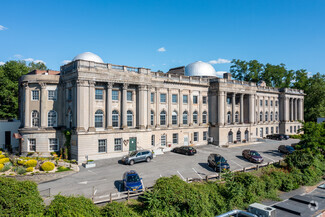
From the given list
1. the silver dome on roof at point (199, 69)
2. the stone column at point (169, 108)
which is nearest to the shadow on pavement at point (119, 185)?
the stone column at point (169, 108)

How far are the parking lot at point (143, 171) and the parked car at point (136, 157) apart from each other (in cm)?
62

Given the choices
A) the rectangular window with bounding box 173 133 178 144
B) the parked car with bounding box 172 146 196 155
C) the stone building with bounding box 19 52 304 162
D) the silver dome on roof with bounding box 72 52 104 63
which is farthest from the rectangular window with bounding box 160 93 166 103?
the silver dome on roof with bounding box 72 52 104 63

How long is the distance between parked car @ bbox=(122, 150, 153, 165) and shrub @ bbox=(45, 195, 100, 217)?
18450mm

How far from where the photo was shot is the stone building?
33.3 metres

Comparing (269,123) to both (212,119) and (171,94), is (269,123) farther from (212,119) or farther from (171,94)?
(171,94)

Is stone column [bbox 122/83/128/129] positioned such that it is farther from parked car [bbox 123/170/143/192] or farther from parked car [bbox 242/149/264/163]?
parked car [bbox 242/149/264/163]

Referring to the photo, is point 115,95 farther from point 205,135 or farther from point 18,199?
point 18,199

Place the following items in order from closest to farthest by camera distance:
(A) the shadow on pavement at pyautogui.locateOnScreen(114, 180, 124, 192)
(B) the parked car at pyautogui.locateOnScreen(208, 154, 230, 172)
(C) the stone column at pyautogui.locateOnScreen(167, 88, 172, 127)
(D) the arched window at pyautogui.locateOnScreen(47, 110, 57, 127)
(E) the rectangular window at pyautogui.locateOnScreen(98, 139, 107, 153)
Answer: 1. (A) the shadow on pavement at pyautogui.locateOnScreen(114, 180, 124, 192)
2. (B) the parked car at pyautogui.locateOnScreen(208, 154, 230, 172)
3. (E) the rectangular window at pyautogui.locateOnScreen(98, 139, 107, 153)
4. (D) the arched window at pyautogui.locateOnScreen(47, 110, 57, 127)
5. (C) the stone column at pyautogui.locateOnScreen(167, 88, 172, 127)

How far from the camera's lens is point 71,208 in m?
11.7

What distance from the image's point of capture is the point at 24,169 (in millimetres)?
26391

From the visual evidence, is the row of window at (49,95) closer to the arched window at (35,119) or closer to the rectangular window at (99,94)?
the arched window at (35,119)

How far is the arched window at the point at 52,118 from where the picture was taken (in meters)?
36.8

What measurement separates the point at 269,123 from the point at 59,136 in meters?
54.8

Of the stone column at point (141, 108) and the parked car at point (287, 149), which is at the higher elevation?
the stone column at point (141, 108)
